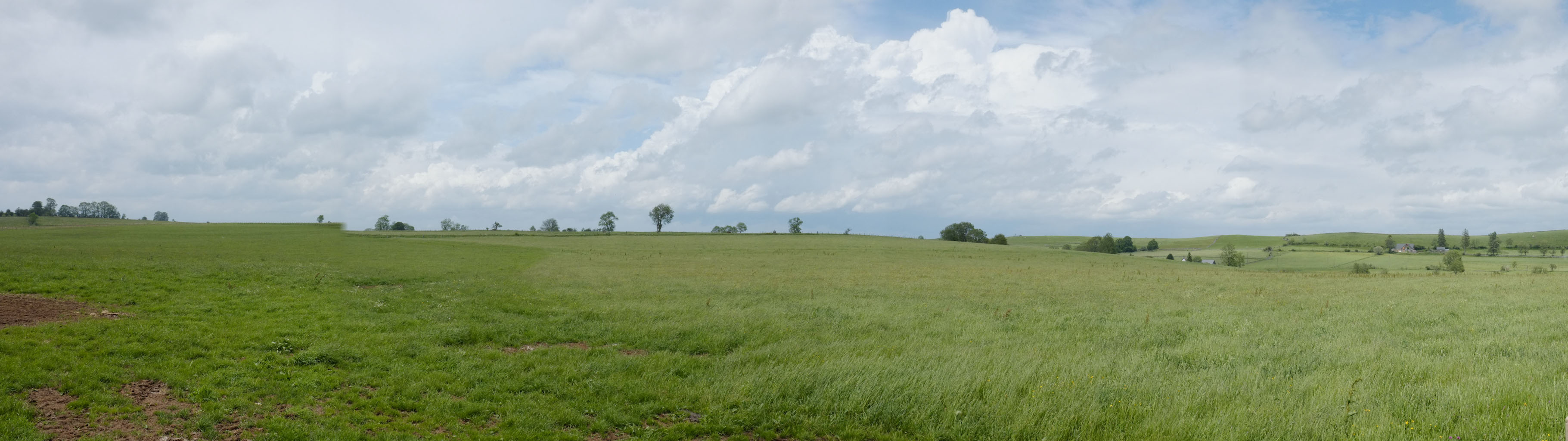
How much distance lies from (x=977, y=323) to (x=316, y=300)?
19.7 metres

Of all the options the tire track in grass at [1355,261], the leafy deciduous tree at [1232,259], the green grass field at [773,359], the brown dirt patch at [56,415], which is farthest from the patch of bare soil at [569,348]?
the tire track in grass at [1355,261]

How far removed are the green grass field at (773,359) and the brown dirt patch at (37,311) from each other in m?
0.59

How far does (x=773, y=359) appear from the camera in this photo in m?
13.6

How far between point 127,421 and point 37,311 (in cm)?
1018

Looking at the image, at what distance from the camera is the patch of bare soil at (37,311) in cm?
1384

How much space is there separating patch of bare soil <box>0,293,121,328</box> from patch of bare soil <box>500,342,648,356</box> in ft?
30.1

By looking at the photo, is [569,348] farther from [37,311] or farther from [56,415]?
[37,311]

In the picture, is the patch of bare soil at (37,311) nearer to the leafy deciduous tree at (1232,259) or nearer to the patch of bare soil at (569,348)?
the patch of bare soil at (569,348)

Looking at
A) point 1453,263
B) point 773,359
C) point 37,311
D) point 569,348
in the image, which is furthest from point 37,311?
point 1453,263

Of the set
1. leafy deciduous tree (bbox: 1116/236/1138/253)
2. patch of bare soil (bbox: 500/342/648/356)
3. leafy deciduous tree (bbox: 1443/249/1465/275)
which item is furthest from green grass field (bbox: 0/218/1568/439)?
leafy deciduous tree (bbox: 1116/236/1138/253)

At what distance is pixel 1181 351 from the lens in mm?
14438

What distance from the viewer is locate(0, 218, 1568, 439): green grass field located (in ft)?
30.6

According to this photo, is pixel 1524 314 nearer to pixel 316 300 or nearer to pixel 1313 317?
pixel 1313 317

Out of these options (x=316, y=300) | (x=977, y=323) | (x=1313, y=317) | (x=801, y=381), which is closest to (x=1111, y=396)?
(x=801, y=381)
